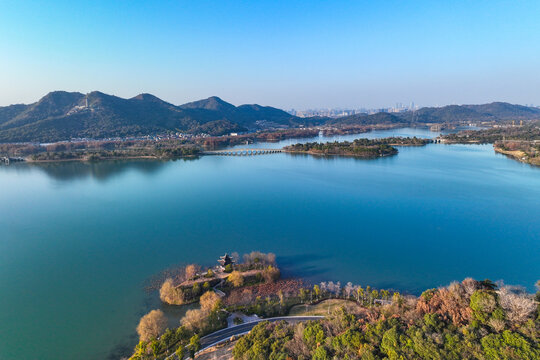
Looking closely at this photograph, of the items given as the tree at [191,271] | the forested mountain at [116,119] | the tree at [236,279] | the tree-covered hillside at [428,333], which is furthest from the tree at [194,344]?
the forested mountain at [116,119]

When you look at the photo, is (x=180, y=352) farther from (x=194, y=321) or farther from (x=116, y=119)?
(x=116, y=119)

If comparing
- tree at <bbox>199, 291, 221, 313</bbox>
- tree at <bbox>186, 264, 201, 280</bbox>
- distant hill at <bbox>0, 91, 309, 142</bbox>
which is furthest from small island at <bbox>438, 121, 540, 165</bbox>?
distant hill at <bbox>0, 91, 309, 142</bbox>

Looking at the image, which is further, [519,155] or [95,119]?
[95,119]

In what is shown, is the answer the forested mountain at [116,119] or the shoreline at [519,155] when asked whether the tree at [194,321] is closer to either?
the shoreline at [519,155]

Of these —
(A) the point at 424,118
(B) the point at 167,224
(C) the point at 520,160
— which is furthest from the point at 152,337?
(A) the point at 424,118

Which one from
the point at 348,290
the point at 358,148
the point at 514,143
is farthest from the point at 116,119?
the point at 514,143

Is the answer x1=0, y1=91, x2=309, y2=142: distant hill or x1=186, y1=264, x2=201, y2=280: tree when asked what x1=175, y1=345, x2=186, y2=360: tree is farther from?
x1=0, y1=91, x2=309, y2=142: distant hill

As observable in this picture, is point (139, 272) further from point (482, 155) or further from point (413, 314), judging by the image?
point (482, 155)
